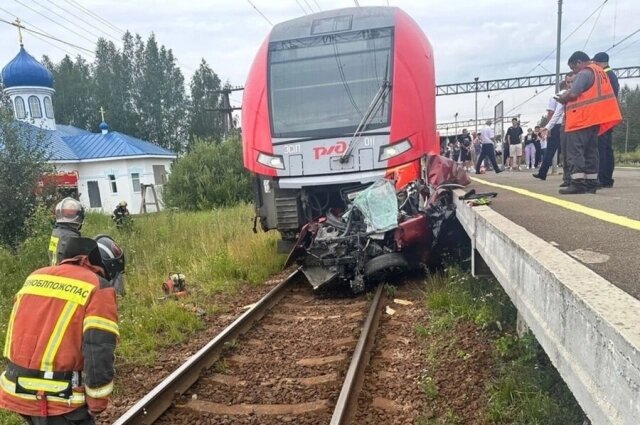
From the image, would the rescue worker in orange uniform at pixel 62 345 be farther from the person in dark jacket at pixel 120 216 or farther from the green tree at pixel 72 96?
the green tree at pixel 72 96

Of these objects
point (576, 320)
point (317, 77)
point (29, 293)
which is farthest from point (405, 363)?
point (317, 77)

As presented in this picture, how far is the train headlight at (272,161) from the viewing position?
6.84 meters

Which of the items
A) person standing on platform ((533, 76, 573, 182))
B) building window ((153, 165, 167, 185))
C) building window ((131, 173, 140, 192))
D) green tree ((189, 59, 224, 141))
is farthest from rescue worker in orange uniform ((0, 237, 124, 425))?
green tree ((189, 59, 224, 141))

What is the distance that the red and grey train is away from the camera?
6672 millimetres

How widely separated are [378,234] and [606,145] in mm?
3400

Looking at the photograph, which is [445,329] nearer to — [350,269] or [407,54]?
[350,269]

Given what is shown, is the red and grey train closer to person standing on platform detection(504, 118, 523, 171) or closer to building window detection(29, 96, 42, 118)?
person standing on platform detection(504, 118, 523, 171)

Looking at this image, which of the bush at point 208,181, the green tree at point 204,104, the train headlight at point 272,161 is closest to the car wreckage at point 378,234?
the train headlight at point 272,161

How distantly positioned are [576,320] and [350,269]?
4603 mm

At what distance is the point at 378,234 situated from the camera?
6.29m

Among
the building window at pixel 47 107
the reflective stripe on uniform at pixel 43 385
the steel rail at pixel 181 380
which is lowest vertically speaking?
the steel rail at pixel 181 380

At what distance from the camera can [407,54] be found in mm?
6898

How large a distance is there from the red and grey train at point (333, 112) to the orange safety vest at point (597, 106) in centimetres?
187

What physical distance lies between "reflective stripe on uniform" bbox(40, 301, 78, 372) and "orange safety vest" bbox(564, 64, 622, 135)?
567cm
